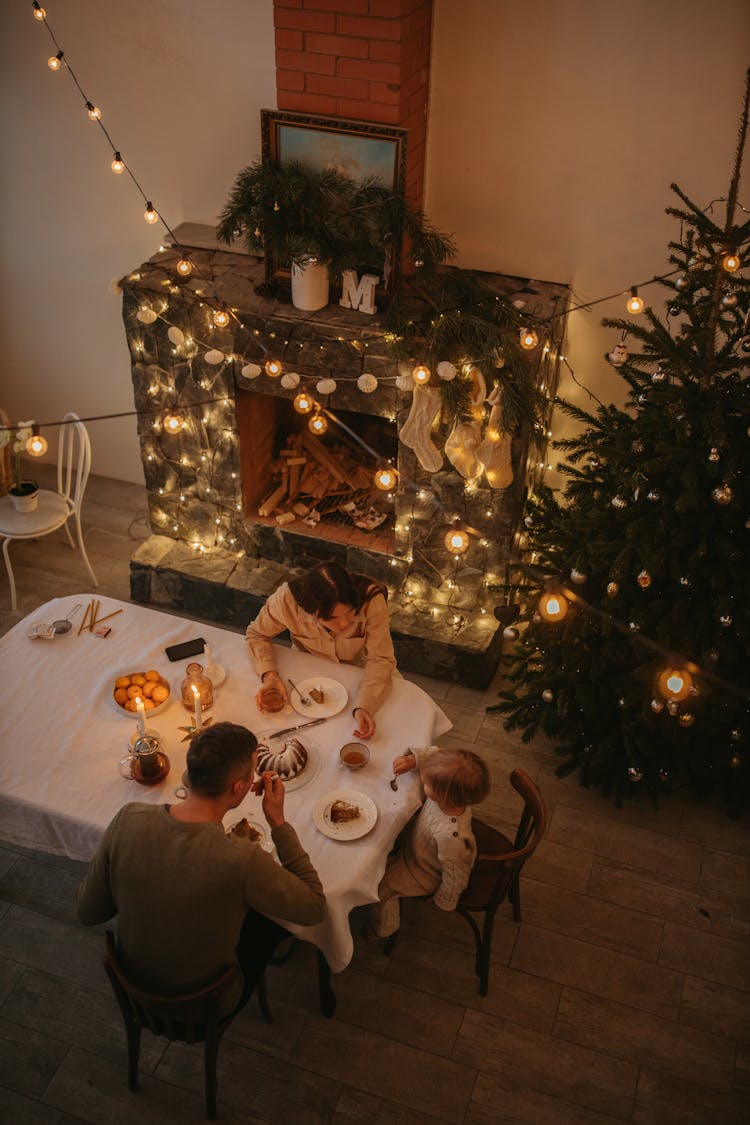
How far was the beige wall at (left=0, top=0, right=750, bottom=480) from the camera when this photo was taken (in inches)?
145

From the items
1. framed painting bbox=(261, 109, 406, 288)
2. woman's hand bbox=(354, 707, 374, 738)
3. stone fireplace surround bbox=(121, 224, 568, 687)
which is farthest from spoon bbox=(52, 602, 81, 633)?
framed painting bbox=(261, 109, 406, 288)

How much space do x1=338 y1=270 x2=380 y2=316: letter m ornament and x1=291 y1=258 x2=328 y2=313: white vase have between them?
0.28 feet

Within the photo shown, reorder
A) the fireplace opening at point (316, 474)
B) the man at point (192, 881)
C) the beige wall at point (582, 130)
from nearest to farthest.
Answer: the man at point (192, 881), the beige wall at point (582, 130), the fireplace opening at point (316, 474)

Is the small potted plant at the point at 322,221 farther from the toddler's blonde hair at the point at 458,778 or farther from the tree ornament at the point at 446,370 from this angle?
the toddler's blonde hair at the point at 458,778

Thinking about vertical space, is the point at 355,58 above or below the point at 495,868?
above

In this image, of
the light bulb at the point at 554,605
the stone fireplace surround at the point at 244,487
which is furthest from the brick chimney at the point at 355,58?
the light bulb at the point at 554,605

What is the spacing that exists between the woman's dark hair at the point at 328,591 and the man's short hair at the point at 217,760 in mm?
911

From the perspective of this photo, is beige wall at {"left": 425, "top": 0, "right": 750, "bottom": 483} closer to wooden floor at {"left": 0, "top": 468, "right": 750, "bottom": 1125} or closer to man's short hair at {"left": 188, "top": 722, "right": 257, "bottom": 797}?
wooden floor at {"left": 0, "top": 468, "right": 750, "bottom": 1125}

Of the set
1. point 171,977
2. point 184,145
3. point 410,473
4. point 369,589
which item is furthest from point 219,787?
point 184,145

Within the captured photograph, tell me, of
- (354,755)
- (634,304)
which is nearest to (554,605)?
(354,755)

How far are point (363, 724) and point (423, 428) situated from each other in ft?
4.76

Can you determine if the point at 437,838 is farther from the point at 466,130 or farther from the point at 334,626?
the point at 466,130

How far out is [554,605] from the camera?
3.32 m

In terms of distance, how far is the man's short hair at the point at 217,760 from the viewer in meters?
2.39
